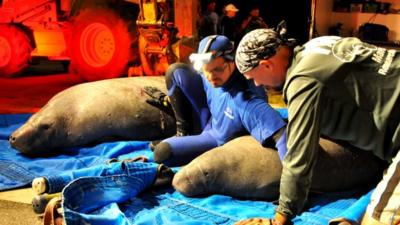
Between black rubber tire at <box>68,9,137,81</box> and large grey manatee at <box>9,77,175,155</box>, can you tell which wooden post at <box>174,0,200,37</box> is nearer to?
black rubber tire at <box>68,9,137,81</box>

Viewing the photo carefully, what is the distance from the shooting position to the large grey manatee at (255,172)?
2949 millimetres

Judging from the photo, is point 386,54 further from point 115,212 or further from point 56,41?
point 56,41

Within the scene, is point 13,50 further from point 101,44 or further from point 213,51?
point 213,51

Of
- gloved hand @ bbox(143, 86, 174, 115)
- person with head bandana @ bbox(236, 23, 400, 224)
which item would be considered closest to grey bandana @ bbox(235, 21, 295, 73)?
person with head bandana @ bbox(236, 23, 400, 224)

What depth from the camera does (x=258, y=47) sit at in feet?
7.00

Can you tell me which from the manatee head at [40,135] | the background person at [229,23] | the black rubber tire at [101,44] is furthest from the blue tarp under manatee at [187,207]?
the background person at [229,23]

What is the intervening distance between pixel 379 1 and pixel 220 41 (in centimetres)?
582

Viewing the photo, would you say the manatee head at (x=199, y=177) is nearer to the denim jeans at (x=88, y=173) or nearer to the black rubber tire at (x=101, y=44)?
the denim jeans at (x=88, y=173)

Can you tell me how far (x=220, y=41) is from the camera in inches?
125

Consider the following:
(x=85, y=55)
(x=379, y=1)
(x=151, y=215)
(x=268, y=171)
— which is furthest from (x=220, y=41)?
(x=379, y=1)

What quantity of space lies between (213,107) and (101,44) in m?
3.47

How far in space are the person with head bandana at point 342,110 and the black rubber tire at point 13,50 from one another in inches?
203

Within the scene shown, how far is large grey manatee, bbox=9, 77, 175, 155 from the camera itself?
3.89 metres

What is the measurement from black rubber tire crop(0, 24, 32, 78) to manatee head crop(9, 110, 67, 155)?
2758 mm
